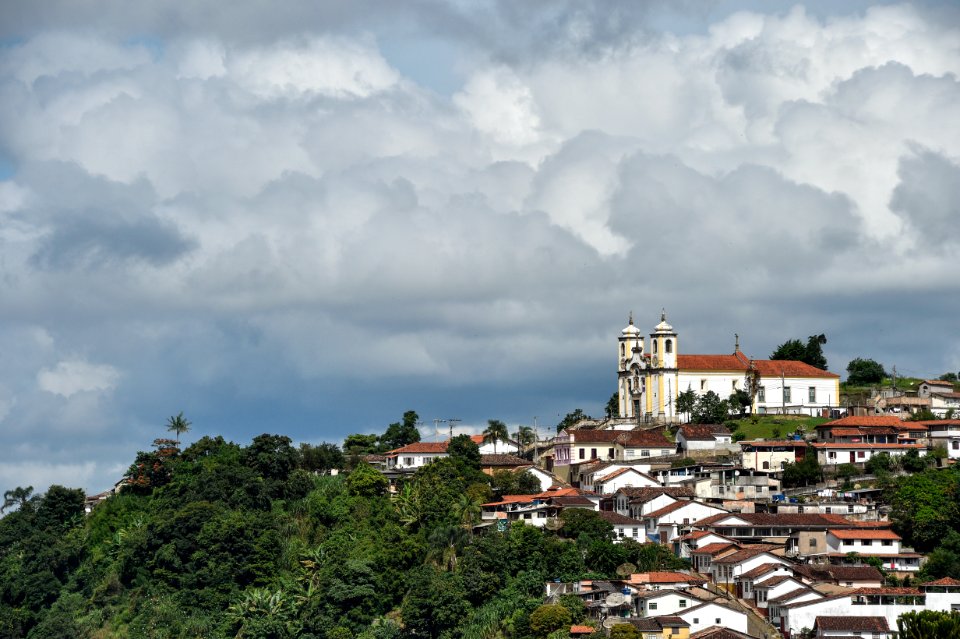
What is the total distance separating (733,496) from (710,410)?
18.0 metres

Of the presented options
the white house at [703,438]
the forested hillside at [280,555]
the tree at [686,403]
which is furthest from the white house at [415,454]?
the tree at [686,403]

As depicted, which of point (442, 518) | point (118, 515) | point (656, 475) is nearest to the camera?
point (442, 518)

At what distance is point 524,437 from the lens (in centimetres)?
11319

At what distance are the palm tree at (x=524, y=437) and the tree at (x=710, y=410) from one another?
38.7ft

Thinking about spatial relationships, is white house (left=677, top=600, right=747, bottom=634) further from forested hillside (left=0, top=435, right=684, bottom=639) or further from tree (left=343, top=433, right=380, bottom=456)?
tree (left=343, top=433, right=380, bottom=456)

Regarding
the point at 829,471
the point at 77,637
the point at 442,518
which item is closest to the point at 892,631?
the point at 829,471

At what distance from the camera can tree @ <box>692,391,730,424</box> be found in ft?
358

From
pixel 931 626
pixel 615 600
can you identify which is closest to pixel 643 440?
pixel 615 600

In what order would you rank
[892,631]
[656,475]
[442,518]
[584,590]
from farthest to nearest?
1. [656,475]
2. [442,518]
3. [584,590]
4. [892,631]

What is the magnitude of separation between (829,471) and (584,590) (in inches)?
908

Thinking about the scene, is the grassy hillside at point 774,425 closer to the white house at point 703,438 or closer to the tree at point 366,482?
the white house at point 703,438

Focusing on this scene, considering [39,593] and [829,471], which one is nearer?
[829,471]

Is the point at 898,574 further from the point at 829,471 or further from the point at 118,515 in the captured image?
the point at 118,515

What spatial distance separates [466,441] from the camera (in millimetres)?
102125
